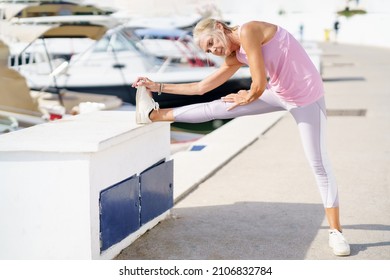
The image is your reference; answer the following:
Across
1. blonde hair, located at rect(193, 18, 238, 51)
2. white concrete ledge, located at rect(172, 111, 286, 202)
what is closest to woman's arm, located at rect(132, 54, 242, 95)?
blonde hair, located at rect(193, 18, 238, 51)

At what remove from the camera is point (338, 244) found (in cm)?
409

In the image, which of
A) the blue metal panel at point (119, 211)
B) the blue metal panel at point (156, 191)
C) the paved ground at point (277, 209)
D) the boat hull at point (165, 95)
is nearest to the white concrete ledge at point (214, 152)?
the paved ground at point (277, 209)

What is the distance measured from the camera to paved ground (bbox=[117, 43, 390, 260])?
13.9ft

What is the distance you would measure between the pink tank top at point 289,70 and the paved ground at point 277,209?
0.90 metres

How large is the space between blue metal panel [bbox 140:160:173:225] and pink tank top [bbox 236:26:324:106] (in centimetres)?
97

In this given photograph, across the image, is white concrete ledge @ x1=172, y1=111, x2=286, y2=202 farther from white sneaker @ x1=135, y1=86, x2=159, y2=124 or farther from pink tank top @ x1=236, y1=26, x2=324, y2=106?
pink tank top @ x1=236, y1=26, x2=324, y2=106

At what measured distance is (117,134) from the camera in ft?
12.8

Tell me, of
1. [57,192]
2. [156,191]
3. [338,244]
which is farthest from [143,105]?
[338,244]

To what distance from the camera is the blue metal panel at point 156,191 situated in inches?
173

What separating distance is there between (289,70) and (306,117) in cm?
29

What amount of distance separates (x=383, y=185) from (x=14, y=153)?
342 cm

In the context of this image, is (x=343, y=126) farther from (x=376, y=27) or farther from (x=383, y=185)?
(x=376, y=27)

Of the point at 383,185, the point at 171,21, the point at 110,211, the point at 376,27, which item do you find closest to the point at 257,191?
the point at 383,185
